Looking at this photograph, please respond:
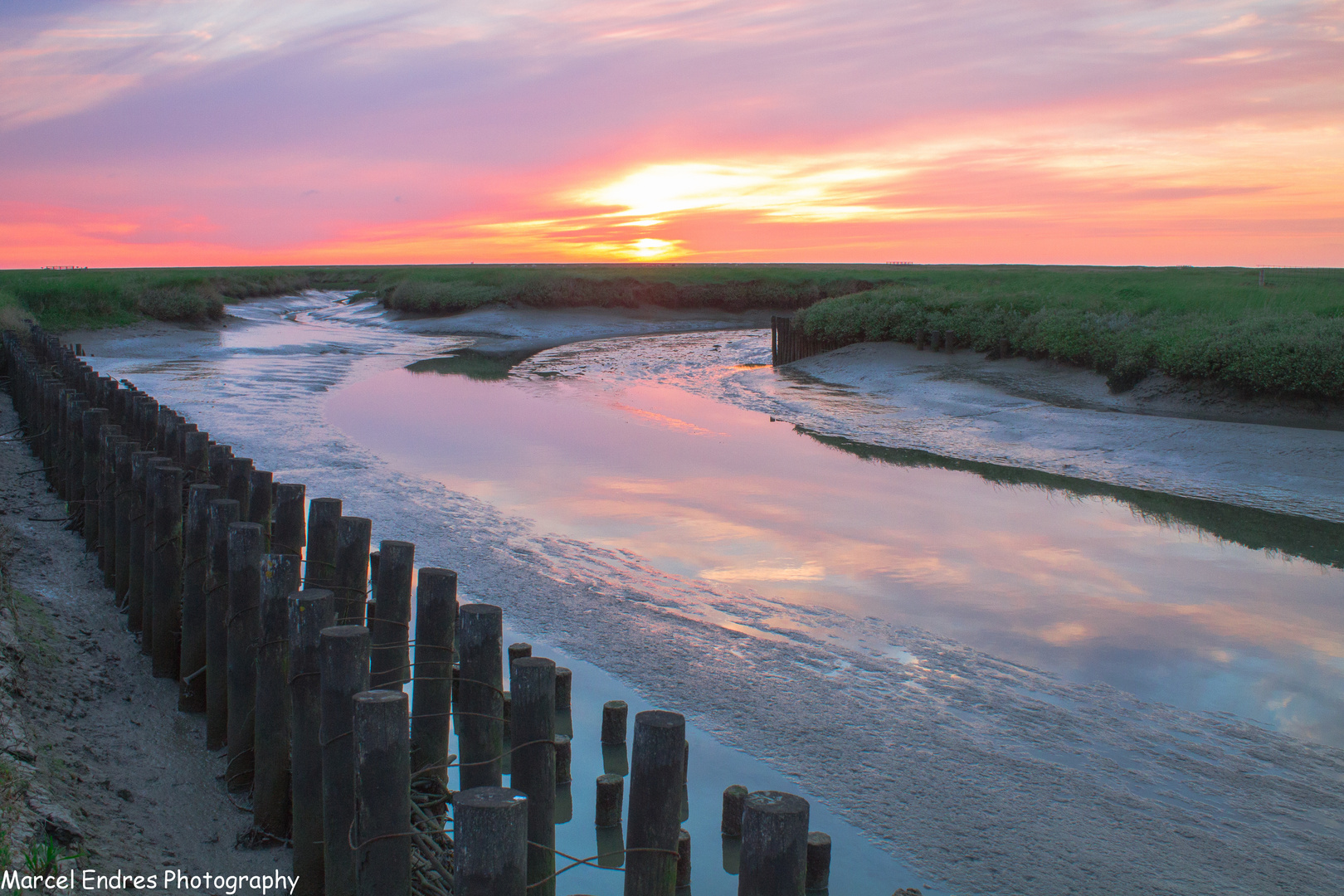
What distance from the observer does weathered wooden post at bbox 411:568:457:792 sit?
444 centimetres

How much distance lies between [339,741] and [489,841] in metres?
1.27

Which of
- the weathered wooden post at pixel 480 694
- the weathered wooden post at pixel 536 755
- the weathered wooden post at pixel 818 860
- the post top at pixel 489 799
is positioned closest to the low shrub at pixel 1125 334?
the weathered wooden post at pixel 818 860

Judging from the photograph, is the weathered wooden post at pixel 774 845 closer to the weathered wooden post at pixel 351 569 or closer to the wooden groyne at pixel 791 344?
the weathered wooden post at pixel 351 569

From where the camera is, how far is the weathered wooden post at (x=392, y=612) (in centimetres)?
467

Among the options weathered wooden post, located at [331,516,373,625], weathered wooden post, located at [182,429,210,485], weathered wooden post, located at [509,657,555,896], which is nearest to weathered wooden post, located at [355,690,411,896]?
weathered wooden post, located at [509,657,555,896]

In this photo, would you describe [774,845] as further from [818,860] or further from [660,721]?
[818,860]

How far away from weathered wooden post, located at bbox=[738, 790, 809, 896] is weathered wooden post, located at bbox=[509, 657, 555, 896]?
1.01 metres

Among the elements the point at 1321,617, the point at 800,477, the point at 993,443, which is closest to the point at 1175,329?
the point at 993,443

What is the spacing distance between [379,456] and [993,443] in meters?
9.33

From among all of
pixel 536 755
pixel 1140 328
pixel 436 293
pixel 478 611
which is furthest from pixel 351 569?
pixel 436 293

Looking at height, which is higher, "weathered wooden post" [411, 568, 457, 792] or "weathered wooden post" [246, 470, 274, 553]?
"weathered wooden post" [246, 470, 274, 553]

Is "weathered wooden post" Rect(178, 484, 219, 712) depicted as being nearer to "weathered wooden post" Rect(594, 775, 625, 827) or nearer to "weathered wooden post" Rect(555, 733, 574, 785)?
"weathered wooden post" Rect(555, 733, 574, 785)

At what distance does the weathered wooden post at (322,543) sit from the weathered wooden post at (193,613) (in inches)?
21.0

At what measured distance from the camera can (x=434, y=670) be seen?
4609mm
